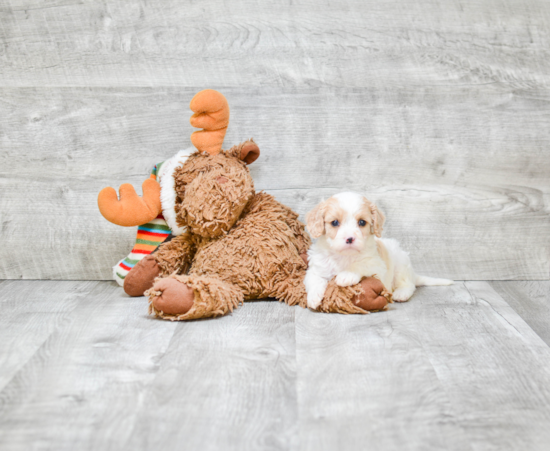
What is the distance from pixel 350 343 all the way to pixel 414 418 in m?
0.32

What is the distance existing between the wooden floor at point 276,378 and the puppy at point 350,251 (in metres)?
0.08

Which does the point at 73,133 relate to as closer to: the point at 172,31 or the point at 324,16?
the point at 172,31

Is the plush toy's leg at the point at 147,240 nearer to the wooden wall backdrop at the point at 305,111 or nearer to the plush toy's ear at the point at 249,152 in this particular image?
the wooden wall backdrop at the point at 305,111

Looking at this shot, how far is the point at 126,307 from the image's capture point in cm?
153

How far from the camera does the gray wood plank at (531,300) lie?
4.60ft

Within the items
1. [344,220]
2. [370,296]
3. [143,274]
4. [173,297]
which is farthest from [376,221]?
[143,274]

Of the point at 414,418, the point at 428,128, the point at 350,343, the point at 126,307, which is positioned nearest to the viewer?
the point at 414,418

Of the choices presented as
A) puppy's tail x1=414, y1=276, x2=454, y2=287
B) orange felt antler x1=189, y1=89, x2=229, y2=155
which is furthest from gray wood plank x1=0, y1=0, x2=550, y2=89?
puppy's tail x1=414, y1=276, x2=454, y2=287

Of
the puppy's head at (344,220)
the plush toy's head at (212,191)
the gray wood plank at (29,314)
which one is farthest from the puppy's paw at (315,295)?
the gray wood plank at (29,314)

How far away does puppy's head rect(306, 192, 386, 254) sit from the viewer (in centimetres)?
137

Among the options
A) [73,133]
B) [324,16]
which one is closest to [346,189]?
[324,16]

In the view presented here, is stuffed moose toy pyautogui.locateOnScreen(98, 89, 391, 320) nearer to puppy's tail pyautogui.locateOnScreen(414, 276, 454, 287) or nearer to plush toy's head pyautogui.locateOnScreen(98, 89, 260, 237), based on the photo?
plush toy's head pyautogui.locateOnScreen(98, 89, 260, 237)

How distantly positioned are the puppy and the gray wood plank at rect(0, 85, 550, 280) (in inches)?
10.4

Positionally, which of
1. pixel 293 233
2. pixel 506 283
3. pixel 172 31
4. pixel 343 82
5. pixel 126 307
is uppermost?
pixel 172 31
